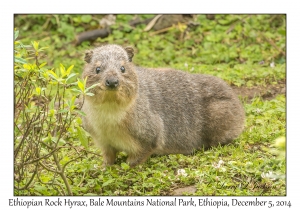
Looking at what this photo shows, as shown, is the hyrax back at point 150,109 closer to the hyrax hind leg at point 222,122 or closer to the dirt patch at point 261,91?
the hyrax hind leg at point 222,122

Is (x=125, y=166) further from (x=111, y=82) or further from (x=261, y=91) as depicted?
(x=261, y=91)

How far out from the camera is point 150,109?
26.6 ft

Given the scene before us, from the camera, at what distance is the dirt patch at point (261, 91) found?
10586 millimetres

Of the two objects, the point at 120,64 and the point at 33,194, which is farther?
the point at 120,64

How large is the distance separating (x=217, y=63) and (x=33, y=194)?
22.8 feet

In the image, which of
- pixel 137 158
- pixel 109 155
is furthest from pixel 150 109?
pixel 109 155

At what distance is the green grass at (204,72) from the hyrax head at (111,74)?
817 mm

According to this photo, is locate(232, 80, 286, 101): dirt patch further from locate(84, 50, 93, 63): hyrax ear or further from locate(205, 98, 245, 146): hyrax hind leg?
locate(84, 50, 93, 63): hyrax ear

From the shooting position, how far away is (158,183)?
7.02 metres

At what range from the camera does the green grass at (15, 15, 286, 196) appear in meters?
6.89

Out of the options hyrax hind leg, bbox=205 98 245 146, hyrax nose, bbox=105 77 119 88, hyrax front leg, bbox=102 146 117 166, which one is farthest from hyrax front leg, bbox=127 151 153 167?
hyrax nose, bbox=105 77 119 88
